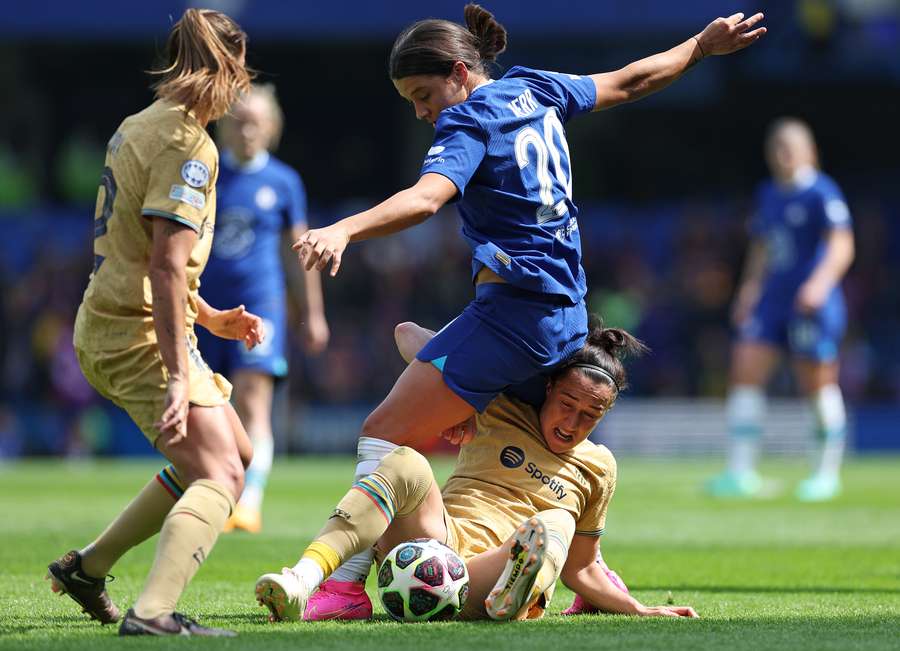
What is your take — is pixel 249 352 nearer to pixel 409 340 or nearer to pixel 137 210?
pixel 409 340

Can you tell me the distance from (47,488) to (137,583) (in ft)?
24.8

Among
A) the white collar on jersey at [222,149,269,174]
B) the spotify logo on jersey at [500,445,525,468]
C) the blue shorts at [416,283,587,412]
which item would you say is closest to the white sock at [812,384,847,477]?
the white collar on jersey at [222,149,269,174]

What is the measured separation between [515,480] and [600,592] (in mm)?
524

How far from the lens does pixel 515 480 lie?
540cm

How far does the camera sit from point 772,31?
2044cm

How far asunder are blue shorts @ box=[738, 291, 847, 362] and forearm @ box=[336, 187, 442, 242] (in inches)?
317

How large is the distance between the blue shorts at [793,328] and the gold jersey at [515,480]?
23.0 ft

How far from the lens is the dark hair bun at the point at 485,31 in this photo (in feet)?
18.1

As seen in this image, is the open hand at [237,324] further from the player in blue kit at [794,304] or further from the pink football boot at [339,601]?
the player in blue kit at [794,304]

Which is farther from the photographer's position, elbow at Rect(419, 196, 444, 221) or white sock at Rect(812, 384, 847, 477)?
white sock at Rect(812, 384, 847, 477)

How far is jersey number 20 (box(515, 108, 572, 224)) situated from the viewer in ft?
17.2

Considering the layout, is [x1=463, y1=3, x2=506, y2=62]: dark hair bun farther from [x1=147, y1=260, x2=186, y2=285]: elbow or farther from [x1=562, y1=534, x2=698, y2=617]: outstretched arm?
[x1=562, y1=534, x2=698, y2=617]: outstretched arm

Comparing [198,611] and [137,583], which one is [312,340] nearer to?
[137,583]

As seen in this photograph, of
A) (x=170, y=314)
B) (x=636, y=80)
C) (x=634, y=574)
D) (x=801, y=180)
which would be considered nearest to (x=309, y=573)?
(x=170, y=314)
